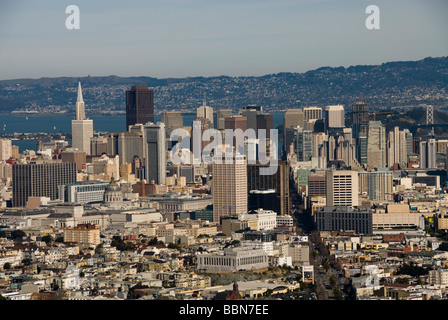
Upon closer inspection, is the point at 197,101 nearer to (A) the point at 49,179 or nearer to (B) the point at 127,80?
(B) the point at 127,80

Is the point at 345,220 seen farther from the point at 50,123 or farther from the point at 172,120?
the point at 50,123

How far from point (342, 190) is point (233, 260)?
11.9 m

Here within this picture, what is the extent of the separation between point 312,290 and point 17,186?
67.0 feet

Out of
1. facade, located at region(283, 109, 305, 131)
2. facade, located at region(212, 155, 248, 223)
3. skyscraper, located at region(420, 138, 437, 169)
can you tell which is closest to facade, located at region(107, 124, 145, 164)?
facade, located at region(283, 109, 305, 131)

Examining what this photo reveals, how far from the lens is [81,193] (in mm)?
36219

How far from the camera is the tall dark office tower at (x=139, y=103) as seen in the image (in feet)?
187

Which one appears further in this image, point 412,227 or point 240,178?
point 240,178

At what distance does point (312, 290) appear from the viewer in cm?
1730

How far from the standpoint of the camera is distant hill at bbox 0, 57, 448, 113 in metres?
56.4

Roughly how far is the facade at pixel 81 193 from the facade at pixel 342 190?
7.83 metres

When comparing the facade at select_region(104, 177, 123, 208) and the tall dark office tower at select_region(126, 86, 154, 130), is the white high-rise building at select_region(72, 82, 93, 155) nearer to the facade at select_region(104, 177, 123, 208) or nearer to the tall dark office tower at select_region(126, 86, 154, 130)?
the tall dark office tower at select_region(126, 86, 154, 130)

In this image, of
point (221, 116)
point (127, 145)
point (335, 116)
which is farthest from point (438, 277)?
point (335, 116)

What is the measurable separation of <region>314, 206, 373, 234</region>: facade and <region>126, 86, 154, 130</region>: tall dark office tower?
2923 centimetres
